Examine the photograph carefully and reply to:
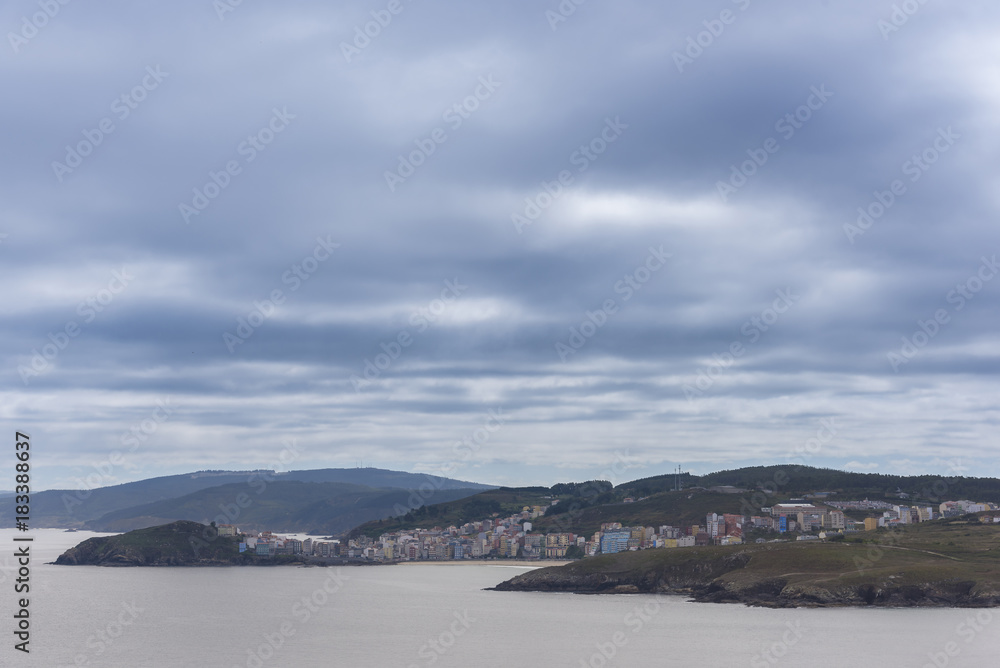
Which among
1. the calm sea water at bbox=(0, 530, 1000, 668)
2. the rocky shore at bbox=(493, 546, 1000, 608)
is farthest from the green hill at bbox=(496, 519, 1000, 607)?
the calm sea water at bbox=(0, 530, 1000, 668)

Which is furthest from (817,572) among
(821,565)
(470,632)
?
(470,632)

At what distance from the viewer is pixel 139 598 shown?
148 m

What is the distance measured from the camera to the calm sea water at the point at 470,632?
83.2m

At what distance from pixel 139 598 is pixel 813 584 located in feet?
336

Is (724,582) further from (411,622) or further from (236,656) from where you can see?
(236,656)

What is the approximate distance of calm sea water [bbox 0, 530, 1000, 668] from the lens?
83.2 meters

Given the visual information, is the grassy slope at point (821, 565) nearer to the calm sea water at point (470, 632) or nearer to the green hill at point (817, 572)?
the green hill at point (817, 572)

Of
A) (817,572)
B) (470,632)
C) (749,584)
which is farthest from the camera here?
(749,584)

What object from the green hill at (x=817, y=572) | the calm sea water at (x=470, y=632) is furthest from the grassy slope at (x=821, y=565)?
the calm sea water at (x=470, y=632)

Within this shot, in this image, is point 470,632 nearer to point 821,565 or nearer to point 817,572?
point 817,572

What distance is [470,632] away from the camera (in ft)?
331

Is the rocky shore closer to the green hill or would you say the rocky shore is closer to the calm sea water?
the green hill

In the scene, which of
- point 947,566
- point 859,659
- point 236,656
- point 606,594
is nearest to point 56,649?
point 236,656

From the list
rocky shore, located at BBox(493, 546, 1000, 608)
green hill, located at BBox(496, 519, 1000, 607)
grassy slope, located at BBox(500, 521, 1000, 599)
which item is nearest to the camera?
rocky shore, located at BBox(493, 546, 1000, 608)
